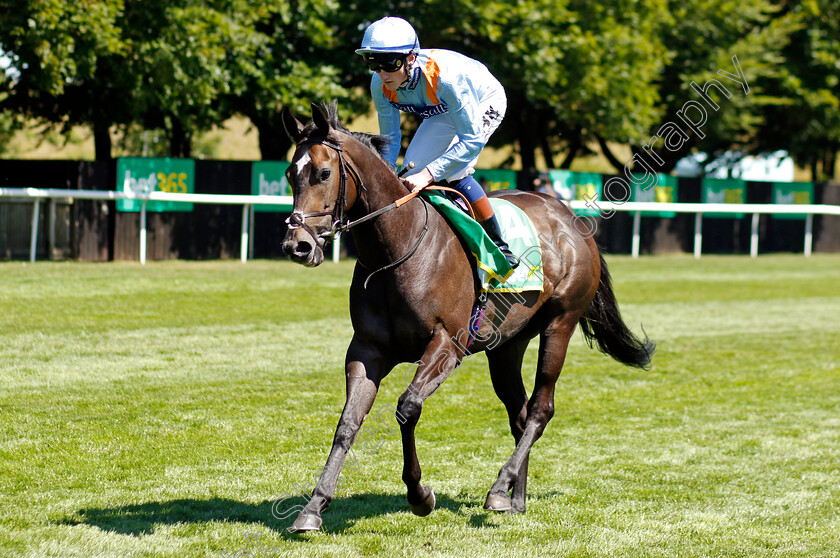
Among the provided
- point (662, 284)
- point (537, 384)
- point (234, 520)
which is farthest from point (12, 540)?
point (662, 284)

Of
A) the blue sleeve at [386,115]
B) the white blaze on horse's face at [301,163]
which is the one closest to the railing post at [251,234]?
the blue sleeve at [386,115]

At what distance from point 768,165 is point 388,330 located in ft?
98.1

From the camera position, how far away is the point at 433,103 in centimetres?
465

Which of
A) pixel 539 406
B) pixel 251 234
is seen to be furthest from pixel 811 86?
pixel 539 406

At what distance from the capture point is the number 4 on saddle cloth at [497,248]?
15.7 ft

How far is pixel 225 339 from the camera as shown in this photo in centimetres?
977

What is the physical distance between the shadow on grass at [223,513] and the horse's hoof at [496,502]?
9cm

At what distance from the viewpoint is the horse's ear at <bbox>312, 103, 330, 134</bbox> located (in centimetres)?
393

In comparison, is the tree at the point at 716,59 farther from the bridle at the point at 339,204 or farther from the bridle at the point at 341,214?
the bridle at the point at 339,204

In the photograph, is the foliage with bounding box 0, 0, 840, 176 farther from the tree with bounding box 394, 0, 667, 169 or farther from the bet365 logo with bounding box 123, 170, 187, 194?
the bet365 logo with bounding box 123, 170, 187, 194

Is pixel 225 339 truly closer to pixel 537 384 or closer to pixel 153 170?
pixel 537 384

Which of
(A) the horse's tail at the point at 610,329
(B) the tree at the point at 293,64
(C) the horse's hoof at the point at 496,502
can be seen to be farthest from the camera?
(B) the tree at the point at 293,64

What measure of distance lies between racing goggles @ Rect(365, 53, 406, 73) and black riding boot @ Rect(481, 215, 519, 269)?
1.02m

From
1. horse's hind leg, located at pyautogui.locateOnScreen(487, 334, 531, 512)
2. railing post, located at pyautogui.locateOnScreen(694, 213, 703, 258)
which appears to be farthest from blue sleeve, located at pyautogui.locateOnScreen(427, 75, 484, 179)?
railing post, located at pyautogui.locateOnScreen(694, 213, 703, 258)
